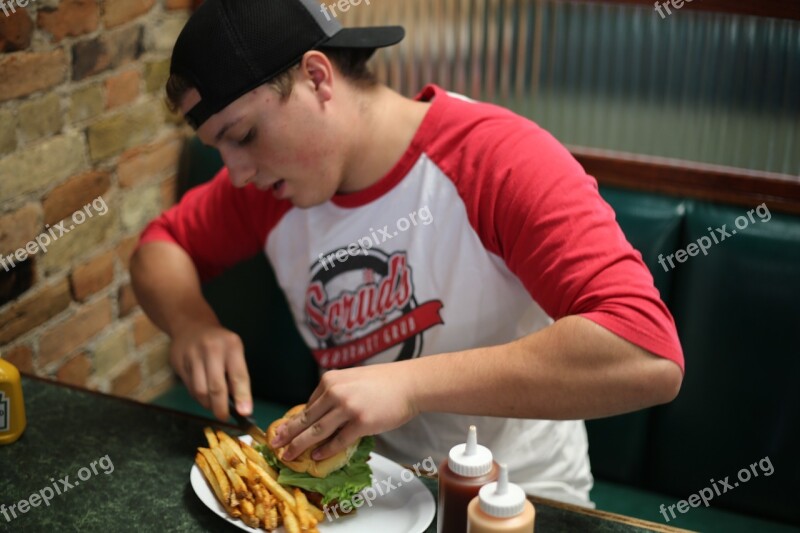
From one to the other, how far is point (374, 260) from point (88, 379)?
2.84ft

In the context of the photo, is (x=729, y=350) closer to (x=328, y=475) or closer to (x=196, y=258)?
(x=328, y=475)

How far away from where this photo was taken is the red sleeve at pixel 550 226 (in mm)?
1436

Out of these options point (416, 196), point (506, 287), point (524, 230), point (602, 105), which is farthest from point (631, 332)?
point (602, 105)

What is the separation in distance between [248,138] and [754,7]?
3.48 feet

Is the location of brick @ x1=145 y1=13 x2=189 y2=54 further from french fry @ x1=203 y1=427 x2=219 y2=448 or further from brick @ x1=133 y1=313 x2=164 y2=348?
french fry @ x1=203 y1=427 x2=219 y2=448

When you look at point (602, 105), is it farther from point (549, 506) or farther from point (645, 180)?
point (549, 506)

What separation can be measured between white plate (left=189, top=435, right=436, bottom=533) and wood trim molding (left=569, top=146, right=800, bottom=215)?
91cm

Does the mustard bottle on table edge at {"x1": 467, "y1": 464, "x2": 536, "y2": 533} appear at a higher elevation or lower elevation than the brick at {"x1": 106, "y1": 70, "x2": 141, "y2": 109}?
lower

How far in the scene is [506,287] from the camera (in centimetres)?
173

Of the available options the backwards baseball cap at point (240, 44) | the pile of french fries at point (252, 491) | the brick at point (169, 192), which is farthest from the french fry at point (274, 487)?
the brick at point (169, 192)

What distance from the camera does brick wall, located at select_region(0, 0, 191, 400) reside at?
6.28 ft

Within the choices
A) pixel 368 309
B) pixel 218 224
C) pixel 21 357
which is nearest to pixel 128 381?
pixel 21 357

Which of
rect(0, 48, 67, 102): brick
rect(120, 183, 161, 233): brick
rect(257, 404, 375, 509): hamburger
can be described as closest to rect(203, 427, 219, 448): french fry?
rect(257, 404, 375, 509): hamburger

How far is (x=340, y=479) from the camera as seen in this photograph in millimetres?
1449
